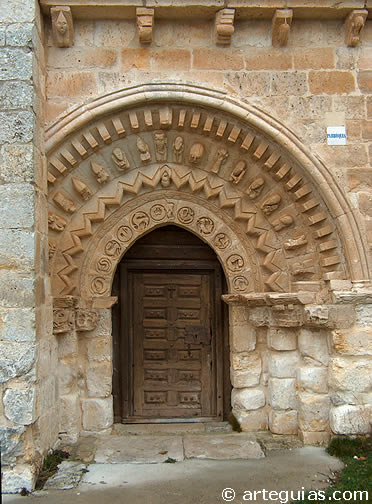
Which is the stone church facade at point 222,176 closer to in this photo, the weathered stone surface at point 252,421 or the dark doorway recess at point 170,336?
the weathered stone surface at point 252,421

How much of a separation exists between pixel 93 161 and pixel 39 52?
1.02m

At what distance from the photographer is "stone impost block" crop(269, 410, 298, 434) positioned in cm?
451

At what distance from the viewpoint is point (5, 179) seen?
3.68 m

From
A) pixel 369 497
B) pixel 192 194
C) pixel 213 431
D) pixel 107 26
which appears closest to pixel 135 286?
pixel 192 194

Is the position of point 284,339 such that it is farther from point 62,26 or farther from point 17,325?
point 62,26

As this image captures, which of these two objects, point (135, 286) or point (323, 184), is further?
point (135, 286)

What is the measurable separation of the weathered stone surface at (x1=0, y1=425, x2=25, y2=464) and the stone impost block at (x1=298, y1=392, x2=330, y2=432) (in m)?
2.43

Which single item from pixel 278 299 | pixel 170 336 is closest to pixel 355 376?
pixel 278 299

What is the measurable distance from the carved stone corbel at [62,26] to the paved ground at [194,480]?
3650 mm

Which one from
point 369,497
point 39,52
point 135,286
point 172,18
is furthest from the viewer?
point 135,286

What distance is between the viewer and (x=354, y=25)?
4.30 m

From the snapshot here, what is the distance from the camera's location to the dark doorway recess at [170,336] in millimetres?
5164

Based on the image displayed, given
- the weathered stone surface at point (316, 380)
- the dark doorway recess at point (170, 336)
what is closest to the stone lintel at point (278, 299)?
the weathered stone surface at point (316, 380)

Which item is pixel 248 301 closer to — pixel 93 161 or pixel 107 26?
pixel 93 161
